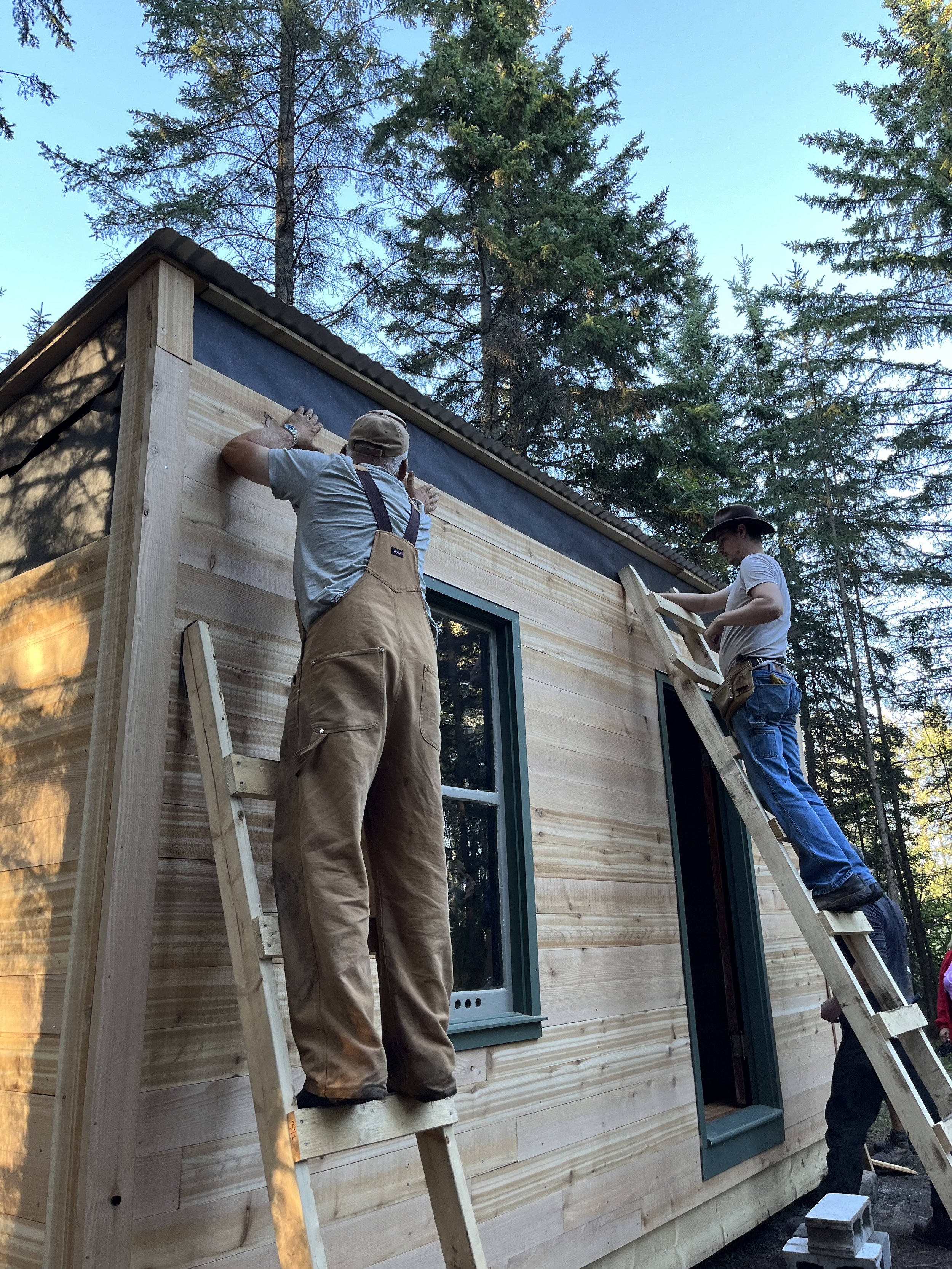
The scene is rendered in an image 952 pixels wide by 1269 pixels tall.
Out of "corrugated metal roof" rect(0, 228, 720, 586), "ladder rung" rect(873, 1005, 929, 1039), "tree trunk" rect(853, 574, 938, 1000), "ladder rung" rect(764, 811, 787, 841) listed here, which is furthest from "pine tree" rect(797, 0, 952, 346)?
"ladder rung" rect(873, 1005, 929, 1039)

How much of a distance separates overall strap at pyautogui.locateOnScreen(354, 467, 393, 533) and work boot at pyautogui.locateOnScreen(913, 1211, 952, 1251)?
427cm

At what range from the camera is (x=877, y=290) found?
1408 centimetres

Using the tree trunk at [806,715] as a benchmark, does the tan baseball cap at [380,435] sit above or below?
below

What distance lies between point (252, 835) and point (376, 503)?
965 mm

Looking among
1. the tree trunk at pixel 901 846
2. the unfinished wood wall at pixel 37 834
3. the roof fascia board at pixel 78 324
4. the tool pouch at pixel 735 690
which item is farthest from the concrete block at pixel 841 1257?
the tree trunk at pixel 901 846

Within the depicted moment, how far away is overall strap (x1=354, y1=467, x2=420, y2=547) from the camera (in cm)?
253

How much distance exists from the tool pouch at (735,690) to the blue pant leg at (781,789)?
0.03 m

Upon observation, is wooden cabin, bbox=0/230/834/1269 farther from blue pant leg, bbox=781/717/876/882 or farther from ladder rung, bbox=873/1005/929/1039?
ladder rung, bbox=873/1005/929/1039

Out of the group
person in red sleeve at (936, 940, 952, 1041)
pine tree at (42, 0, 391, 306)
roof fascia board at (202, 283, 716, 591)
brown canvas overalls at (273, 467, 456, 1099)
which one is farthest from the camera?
pine tree at (42, 0, 391, 306)

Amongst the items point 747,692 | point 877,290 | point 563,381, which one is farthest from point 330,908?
point 877,290

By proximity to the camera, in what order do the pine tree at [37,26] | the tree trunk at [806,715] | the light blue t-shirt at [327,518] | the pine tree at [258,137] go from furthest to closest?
the tree trunk at [806,715]
the pine tree at [258,137]
the pine tree at [37,26]
the light blue t-shirt at [327,518]

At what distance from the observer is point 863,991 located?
12.3 feet

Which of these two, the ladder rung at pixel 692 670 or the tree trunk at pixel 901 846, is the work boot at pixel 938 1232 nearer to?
the ladder rung at pixel 692 670

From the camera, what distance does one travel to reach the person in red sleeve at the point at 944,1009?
6.05 metres
